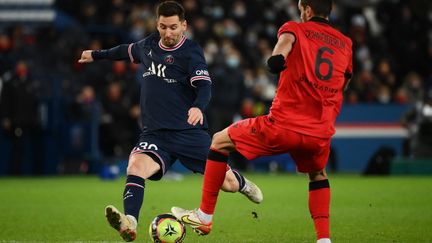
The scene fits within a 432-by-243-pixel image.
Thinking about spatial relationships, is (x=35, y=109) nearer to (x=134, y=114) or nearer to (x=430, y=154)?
(x=134, y=114)

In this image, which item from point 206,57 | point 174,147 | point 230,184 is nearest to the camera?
point 174,147

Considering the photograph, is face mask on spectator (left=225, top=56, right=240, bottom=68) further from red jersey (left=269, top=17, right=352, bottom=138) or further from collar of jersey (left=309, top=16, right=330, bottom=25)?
red jersey (left=269, top=17, right=352, bottom=138)

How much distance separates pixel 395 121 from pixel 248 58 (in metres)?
4.32

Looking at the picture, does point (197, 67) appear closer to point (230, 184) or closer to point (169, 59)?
point (169, 59)

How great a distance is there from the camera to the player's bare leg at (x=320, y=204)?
25.9 ft

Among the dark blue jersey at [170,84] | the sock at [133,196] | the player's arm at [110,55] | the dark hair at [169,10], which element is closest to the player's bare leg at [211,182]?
the sock at [133,196]

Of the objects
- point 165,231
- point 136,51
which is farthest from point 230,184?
point 136,51

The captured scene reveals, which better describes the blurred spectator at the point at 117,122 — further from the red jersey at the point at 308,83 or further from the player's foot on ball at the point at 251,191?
the red jersey at the point at 308,83

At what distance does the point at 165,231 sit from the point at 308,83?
183 cm

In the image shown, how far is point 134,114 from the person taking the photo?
2203 centimetres

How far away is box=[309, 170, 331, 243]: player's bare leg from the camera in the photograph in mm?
7898

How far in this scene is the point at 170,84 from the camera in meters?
9.21

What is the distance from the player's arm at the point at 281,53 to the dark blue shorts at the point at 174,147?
1.90 meters

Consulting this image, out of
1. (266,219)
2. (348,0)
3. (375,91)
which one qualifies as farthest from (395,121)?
(266,219)
